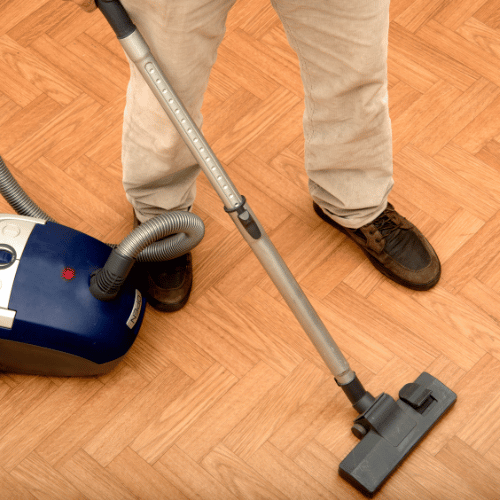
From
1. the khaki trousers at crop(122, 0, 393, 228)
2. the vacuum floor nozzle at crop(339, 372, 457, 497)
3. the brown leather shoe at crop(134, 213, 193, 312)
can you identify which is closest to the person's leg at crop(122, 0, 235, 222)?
the khaki trousers at crop(122, 0, 393, 228)

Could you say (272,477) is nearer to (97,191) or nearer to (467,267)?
(467,267)

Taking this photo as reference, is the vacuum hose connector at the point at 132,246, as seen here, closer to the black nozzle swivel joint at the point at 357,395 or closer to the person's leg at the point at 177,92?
the person's leg at the point at 177,92

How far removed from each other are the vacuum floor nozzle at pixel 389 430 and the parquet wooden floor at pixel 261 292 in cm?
4

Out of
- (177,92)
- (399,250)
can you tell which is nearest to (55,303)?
(177,92)

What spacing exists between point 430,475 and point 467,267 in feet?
1.37

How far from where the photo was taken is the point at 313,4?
911 millimetres

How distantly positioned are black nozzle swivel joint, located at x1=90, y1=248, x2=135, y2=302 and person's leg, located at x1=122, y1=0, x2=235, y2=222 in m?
0.18

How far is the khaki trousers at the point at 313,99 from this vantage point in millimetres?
898

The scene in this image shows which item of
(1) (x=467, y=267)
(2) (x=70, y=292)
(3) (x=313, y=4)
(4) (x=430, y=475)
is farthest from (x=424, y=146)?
(2) (x=70, y=292)

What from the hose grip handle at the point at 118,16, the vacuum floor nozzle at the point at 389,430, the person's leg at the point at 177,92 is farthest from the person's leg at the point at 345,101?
the vacuum floor nozzle at the point at 389,430

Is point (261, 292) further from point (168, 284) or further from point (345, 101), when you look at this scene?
point (345, 101)

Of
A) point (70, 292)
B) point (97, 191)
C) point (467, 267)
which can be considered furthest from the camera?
point (97, 191)

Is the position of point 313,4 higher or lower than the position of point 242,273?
higher

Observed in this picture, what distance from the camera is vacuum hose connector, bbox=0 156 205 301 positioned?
1028 mm
